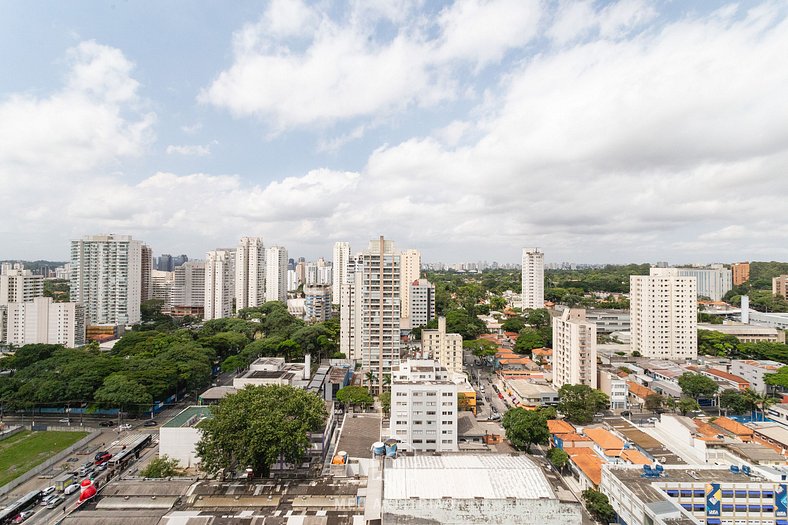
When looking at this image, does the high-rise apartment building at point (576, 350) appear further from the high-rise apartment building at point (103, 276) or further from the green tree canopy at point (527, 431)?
the high-rise apartment building at point (103, 276)

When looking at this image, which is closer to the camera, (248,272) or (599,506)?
(599,506)

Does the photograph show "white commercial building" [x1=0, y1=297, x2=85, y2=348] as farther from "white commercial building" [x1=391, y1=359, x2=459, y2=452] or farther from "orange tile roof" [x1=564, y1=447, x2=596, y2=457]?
"orange tile roof" [x1=564, y1=447, x2=596, y2=457]

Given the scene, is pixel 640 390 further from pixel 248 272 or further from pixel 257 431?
pixel 248 272

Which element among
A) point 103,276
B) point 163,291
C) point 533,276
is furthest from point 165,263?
point 533,276

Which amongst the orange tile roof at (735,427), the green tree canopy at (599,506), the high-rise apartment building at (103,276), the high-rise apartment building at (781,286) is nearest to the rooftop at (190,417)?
the green tree canopy at (599,506)

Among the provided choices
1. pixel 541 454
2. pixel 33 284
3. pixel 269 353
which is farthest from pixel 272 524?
pixel 33 284

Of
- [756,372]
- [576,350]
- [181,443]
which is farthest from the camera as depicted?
[756,372]

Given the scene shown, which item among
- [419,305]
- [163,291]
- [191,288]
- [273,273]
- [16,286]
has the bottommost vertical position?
[419,305]

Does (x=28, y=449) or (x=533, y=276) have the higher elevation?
(x=533, y=276)
